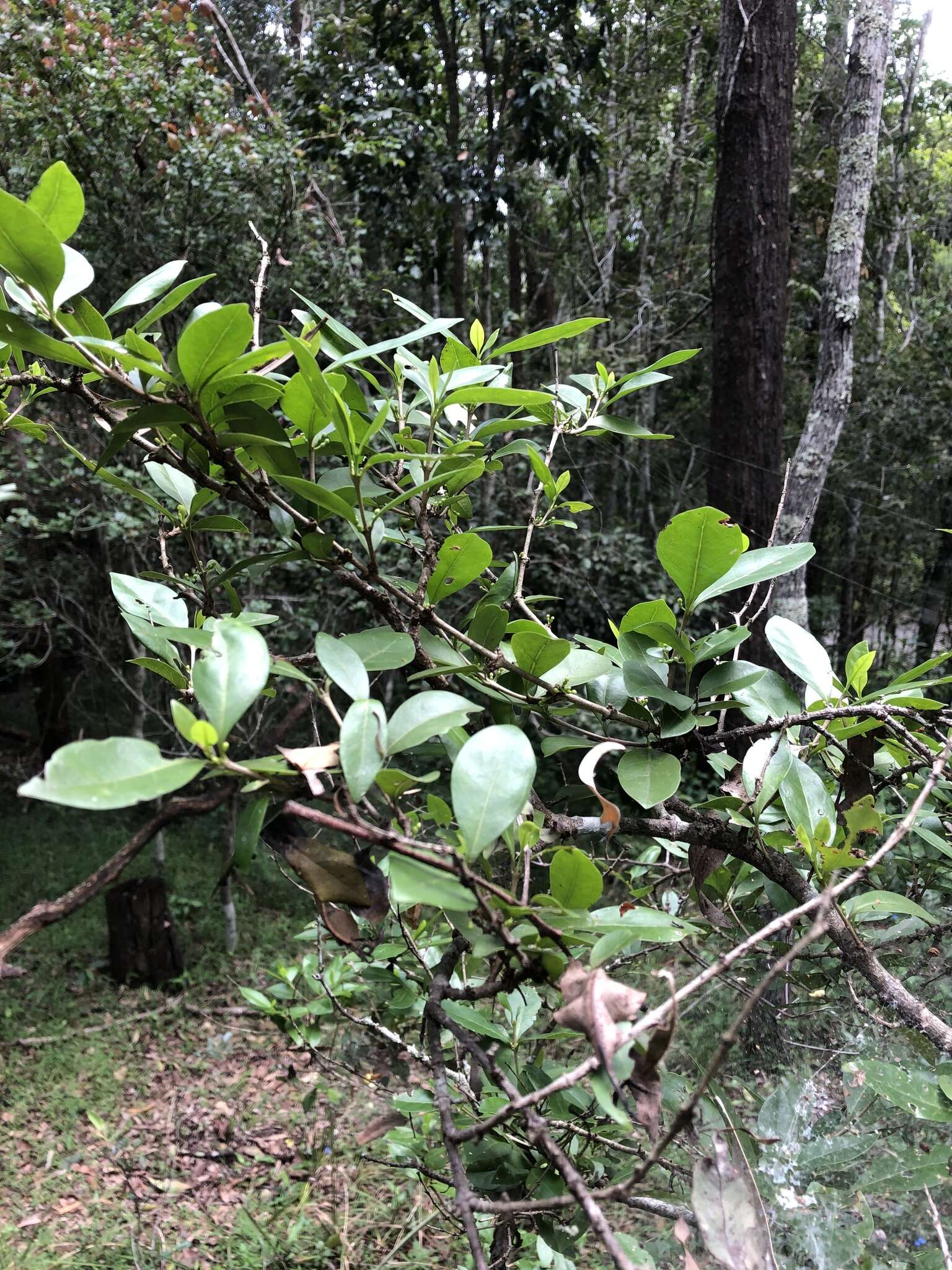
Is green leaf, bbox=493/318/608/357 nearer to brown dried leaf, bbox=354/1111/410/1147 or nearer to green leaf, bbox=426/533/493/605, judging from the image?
green leaf, bbox=426/533/493/605

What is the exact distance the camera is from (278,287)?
2822mm

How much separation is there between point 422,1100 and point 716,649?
1.73 ft

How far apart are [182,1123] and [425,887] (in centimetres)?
226

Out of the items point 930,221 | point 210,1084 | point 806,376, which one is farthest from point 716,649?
point 930,221

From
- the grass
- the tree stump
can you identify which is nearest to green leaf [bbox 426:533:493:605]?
the grass

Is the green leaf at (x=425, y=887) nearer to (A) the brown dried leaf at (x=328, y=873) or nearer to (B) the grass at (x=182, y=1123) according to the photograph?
(A) the brown dried leaf at (x=328, y=873)

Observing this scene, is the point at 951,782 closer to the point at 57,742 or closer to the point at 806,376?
the point at 57,742

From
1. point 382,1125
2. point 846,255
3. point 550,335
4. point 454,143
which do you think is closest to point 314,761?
point 550,335

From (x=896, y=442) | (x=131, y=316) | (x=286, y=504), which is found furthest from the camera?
(x=896, y=442)

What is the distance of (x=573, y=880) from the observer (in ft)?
0.94

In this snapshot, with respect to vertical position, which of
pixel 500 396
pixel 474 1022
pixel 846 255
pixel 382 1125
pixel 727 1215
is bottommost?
pixel 382 1125

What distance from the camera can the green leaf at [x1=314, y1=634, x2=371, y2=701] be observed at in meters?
0.29

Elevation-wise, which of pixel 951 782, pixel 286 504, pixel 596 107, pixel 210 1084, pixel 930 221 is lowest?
pixel 210 1084

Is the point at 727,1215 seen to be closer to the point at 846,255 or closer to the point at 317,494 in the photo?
the point at 317,494
